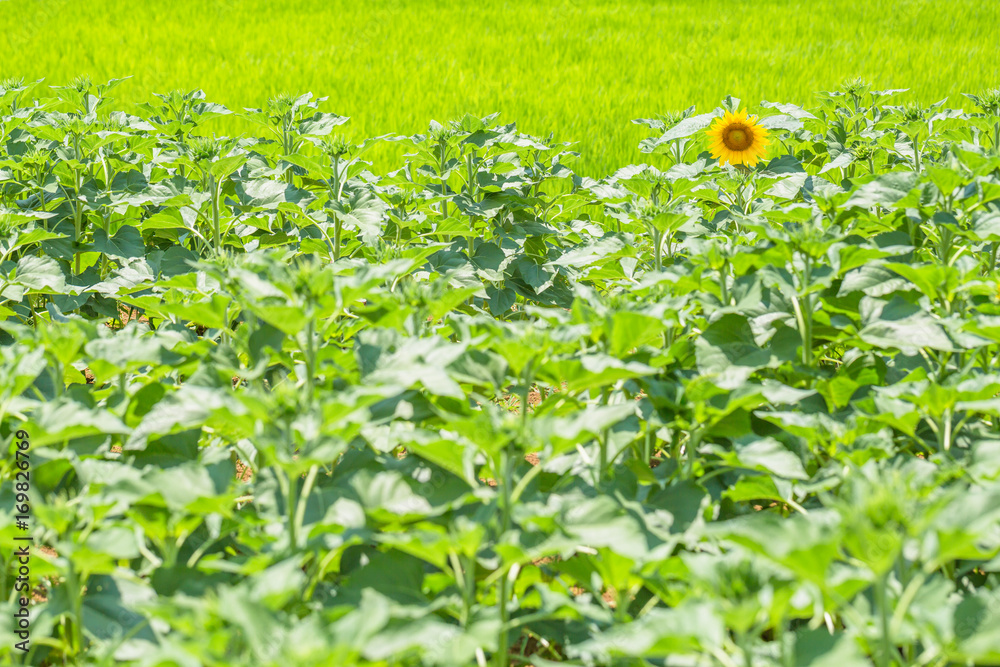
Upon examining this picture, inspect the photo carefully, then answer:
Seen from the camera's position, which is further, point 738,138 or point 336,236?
point 738,138

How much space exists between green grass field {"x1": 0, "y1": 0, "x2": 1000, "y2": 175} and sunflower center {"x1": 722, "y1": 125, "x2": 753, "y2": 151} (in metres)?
1.66

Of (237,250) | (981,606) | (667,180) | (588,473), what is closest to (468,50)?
(237,250)

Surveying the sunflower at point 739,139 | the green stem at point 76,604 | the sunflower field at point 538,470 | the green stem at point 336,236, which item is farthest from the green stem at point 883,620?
the sunflower at point 739,139

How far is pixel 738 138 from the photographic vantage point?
3229mm

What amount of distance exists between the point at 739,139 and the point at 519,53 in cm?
529

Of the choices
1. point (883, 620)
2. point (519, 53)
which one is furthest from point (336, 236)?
point (519, 53)

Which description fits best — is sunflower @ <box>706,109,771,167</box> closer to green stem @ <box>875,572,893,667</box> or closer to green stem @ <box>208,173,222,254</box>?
green stem @ <box>208,173,222,254</box>

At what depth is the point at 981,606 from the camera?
1.09 metres

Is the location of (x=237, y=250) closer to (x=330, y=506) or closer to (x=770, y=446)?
(x=330, y=506)

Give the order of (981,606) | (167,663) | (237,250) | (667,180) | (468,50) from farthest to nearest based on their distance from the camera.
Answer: (468,50)
(237,250)
(667,180)
(981,606)
(167,663)

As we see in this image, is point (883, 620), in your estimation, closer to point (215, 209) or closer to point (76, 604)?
point (76, 604)

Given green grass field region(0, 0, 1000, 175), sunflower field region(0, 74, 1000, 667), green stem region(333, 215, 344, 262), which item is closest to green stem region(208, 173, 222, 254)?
green stem region(333, 215, 344, 262)

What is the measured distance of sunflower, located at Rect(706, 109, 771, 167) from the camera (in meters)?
3.23

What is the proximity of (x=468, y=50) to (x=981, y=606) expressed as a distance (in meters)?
7.74
